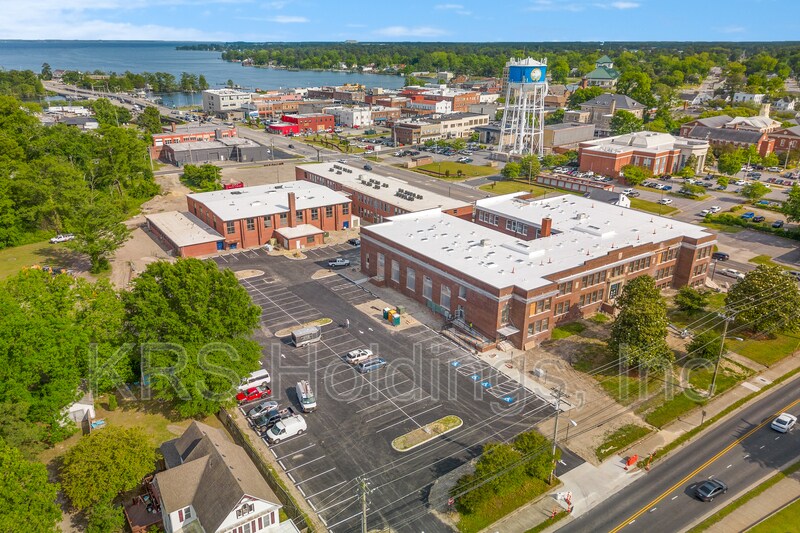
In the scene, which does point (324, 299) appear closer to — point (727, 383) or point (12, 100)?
point (727, 383)

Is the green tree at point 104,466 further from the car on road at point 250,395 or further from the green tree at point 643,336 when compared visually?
the green tree at point 643,336

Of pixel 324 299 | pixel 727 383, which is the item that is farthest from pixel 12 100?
pixel 727 383

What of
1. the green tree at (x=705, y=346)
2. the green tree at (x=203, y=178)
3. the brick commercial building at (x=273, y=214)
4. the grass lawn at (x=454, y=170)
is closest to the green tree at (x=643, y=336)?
the green tree at (x=705, y=346)

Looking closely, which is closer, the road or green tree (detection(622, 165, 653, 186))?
the road

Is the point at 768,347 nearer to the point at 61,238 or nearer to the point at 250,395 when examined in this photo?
the point at 250,395

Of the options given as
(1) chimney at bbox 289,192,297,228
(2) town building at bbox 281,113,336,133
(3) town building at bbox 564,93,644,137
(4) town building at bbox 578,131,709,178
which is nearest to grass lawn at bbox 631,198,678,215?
(4) town building at bbox 578,131,709,178

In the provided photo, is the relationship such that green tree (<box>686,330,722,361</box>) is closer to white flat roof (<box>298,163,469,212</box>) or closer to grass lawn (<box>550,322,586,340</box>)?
grass lawn (<box>550,322,586,340</box>)
